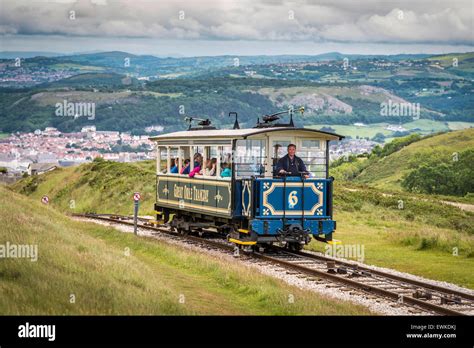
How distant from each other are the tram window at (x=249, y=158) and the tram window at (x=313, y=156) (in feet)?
3.73

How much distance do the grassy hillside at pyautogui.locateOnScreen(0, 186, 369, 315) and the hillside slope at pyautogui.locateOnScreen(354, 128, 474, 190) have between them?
60657mm

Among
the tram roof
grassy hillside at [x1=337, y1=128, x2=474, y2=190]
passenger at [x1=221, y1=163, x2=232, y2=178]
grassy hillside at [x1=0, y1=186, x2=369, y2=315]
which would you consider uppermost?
the tram roof

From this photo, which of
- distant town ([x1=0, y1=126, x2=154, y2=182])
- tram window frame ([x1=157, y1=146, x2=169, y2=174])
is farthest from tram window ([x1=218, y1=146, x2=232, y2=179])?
distant town ([x1=0, y1=126, x2=154, y2=182])

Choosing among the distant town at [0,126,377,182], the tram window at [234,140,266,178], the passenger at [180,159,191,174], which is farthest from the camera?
the distant town at [0,126,377,182]

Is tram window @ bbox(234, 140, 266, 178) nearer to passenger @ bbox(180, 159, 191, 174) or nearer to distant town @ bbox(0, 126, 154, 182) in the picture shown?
passenger @ bbox(180, 159, 191, 174)

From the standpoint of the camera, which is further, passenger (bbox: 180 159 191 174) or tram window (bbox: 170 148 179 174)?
tram window (bbox: 170 148 179 174)

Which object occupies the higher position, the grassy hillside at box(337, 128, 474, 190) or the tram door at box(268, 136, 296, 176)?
the tram door at box(268, 136, 296, 176)

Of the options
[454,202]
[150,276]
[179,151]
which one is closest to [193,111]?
[454,202]

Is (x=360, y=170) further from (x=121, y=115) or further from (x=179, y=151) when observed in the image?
(x=121, y=115)

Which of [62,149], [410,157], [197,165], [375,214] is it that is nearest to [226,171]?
[197,165]

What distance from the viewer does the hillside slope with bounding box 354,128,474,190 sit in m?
85.6

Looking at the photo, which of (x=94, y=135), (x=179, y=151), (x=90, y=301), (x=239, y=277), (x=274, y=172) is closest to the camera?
(x=90, y=301)

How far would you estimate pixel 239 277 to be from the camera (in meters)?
18.2
